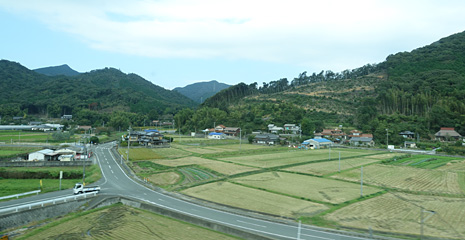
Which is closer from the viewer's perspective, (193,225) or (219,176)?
(193,225)

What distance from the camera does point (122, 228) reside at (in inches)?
554

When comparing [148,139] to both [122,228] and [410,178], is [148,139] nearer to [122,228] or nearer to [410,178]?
[122,228]

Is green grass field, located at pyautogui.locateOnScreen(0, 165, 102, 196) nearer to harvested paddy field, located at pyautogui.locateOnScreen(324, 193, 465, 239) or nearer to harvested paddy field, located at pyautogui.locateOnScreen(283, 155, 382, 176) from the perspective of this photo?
harvested paddy field, located at pyautogui.locateOnScreen(324, 193, 465, 239)

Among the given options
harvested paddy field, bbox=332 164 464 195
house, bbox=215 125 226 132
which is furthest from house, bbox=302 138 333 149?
house, bbox=215 125 226 132

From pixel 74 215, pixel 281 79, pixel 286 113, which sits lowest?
pixel 74 215

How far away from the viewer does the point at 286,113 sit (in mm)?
80750

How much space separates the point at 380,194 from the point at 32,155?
40.2 metres

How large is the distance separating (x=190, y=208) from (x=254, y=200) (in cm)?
491

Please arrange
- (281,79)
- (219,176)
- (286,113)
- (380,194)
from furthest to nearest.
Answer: (281,79)
(286,113)
(219,176)
(380,194)

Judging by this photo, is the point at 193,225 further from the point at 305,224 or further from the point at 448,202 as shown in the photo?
the point at 448,202

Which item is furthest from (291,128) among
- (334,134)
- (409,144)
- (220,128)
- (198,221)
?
(198,221)

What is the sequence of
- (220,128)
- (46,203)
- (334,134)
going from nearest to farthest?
1. (46,203)
2. (334,134)
3. (220,128)

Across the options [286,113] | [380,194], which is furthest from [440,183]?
[286,113]

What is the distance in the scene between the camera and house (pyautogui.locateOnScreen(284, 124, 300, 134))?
2773 inches
